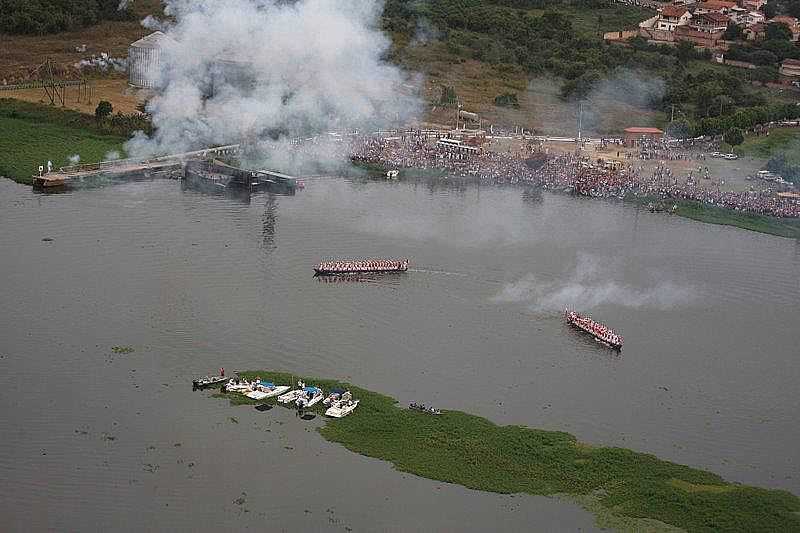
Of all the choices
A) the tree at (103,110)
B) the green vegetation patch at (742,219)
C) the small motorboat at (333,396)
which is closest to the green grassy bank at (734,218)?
the green vegetation patch at (742,219)

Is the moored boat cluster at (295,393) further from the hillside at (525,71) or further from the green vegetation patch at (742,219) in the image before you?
the hillside at (525,71)

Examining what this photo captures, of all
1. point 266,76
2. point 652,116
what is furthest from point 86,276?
point 652,116

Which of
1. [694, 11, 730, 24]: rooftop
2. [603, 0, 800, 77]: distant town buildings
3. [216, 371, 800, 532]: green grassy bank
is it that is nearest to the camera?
[216, 371, 800, 532]: green grassy bank

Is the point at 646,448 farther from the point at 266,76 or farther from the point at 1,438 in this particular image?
the point at 266,76

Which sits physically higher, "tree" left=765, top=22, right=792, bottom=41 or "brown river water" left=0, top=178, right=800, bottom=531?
"tree" left=765, top=22, right=792, bottom=41

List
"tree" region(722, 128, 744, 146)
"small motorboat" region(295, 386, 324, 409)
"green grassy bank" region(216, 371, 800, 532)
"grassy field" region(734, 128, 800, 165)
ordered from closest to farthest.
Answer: "green grassy bank" region(216, 371, 800, 532)
"small motorboat" region(295, 386, 324, 409)
"grassy field" region(734, 128, 800, 165)
"tree" region(722, 128, 744, 146)

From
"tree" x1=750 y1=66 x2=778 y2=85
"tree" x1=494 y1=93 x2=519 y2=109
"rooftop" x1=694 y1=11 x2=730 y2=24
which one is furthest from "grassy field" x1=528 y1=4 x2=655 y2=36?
"tree" x1=494 y1=93 x2=519 y2=109

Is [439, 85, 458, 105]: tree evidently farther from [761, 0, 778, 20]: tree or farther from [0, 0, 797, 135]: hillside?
[761, 0, 778, 20]: tree
